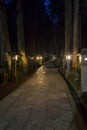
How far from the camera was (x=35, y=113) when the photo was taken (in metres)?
9.80

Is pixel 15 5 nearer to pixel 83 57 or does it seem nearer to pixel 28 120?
pixel 83 57

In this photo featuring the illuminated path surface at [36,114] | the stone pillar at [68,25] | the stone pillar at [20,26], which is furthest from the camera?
the stone pillar at [20,26]

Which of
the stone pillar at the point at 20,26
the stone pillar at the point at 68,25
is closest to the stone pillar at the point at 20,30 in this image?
the stone pillar at the point at 20,26

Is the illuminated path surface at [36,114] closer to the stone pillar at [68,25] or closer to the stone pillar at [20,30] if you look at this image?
the stone pillar at [68,25]

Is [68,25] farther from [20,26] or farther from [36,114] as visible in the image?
[36,114]

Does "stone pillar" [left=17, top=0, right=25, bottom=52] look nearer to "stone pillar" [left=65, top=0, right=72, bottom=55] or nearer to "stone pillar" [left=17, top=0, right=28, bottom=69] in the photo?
"stone pillar" [left=17, top=0, right=28, bottom=69]

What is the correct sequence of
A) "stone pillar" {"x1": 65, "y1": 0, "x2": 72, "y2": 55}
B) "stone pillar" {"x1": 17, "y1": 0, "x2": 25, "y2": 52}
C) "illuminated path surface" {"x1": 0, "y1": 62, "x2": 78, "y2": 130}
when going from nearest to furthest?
1. "illuminated path surface" {"x1": 0, "y1": 62, "x2": 78, "y2": 130}
2. "stone pillar" {"x1": 65, "y1": 0, "x2": 72, "y2": 55}
3. "stone pillar" {"x1": 17, "y1": 0, "x2": 25, "y2": 52}

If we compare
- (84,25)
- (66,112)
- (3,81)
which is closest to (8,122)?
(66,112)

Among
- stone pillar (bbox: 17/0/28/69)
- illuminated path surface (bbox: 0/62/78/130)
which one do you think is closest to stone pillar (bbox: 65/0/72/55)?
stone pillar (bbox: 17/0/28/69)

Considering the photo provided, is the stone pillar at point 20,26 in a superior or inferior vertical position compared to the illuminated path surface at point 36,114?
superior

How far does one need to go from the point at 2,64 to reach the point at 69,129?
15159 millimetres

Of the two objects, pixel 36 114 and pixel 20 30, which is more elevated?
pixel 20 30

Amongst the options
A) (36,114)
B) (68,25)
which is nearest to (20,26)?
(68,25)

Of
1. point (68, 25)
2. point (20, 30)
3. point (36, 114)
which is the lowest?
point (36, 114)
